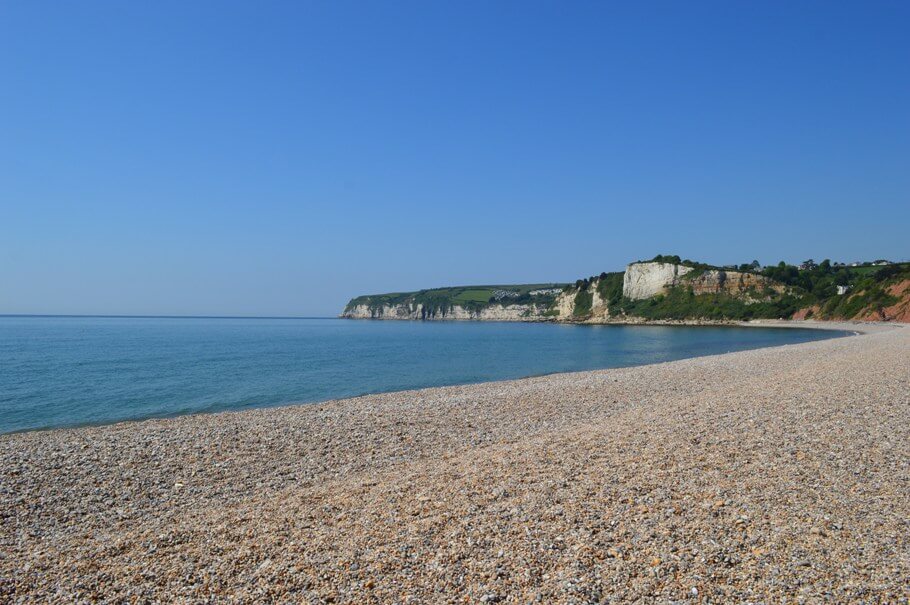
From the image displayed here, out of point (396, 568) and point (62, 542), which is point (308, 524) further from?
point (62, 542)

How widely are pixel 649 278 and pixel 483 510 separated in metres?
137

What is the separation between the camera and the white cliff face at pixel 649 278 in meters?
131

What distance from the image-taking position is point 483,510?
7117 mm

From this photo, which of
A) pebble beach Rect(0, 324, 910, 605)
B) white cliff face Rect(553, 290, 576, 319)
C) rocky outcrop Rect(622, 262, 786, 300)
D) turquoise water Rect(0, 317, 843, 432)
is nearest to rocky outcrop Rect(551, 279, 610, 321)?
white cliff face Rect(553, 290, 576, 319)

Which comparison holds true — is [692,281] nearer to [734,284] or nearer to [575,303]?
[734,284]

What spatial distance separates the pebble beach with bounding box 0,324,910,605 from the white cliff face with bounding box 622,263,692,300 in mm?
123792

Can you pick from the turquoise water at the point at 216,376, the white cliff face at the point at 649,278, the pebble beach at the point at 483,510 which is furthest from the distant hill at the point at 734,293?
the pebble beach at the point at 483,510

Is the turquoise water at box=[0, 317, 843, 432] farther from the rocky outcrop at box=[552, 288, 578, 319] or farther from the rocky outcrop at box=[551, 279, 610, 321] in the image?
the rocky outcrop at box=[552, 288, 578, 319]

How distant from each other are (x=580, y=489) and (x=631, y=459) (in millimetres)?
1815

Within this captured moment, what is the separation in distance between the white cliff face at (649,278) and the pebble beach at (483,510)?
124m

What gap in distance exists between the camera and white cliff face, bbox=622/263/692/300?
13088 cm

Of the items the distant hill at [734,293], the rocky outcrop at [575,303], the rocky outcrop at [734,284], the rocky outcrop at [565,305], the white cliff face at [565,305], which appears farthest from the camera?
the rocky outcrop at [565,305]

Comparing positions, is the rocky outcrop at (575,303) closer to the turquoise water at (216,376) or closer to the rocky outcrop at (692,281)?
the rocky outcrop at (692,281)

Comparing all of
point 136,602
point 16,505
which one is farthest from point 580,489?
point 16,505
